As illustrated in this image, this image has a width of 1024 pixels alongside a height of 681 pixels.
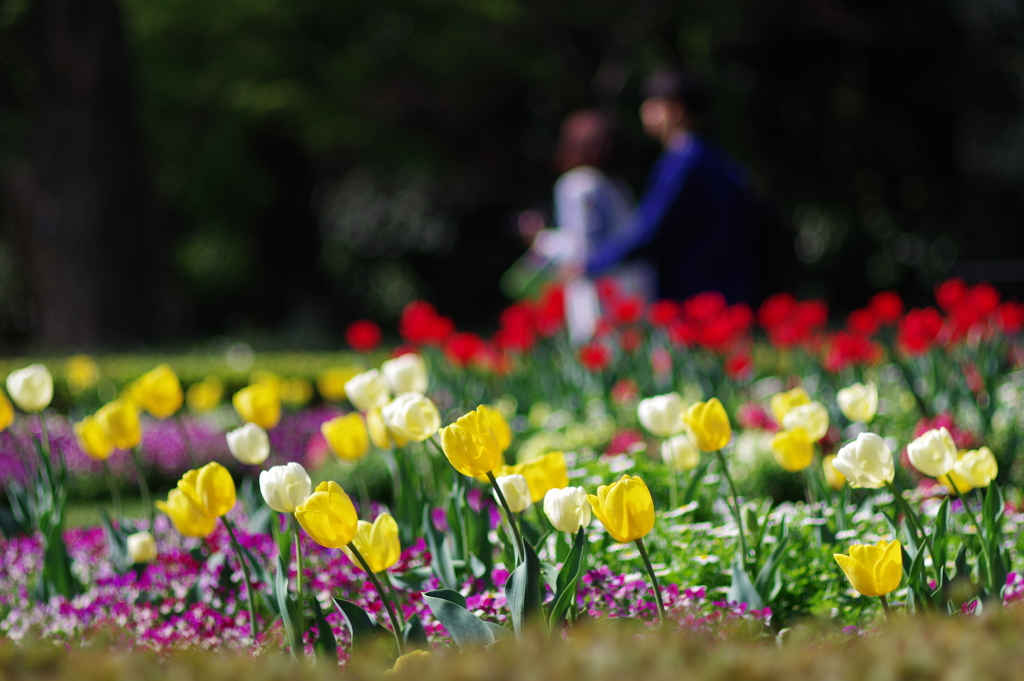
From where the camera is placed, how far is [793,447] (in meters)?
2.25

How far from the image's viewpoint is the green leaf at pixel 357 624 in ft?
6.13

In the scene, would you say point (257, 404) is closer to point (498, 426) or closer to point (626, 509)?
point (498, 426)

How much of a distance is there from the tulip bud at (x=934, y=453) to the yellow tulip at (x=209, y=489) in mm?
1444

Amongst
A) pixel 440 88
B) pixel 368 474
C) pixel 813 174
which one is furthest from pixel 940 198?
pixel 368 474

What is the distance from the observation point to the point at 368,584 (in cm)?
255

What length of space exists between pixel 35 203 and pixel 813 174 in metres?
14.0

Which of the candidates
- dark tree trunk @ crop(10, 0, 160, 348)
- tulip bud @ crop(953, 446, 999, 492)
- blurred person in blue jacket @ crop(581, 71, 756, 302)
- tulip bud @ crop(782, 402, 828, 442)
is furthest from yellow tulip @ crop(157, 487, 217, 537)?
dark tree trunk @ crop(10, 0, 160, 348)

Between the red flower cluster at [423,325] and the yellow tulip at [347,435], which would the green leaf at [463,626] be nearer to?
the yellow tulip at [347,435]

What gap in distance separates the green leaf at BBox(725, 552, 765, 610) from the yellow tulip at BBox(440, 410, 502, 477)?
2.28 ft

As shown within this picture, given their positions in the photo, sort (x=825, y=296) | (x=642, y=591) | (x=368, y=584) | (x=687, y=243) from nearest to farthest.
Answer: (x=642, y=591) → (x=368, y=584) → (x=687, y=243) → (x=825, y=296)

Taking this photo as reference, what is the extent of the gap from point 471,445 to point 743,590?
772mm

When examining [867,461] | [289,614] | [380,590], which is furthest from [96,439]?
[867,461]

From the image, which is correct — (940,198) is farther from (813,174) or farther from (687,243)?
(687,243)

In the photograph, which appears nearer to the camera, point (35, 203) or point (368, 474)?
point (368, 474)
